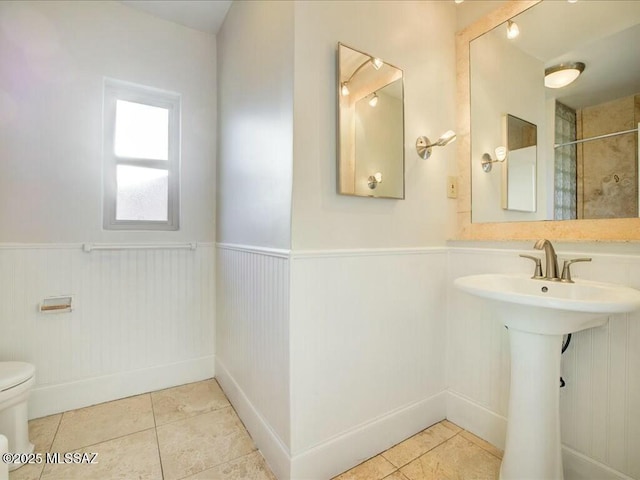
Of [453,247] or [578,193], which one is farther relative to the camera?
[453,247]

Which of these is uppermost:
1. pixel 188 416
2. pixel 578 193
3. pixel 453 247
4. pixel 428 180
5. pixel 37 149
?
pixel 37 149

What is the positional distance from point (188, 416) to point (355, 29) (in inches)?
89.7

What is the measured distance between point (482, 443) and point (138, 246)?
2.35 m

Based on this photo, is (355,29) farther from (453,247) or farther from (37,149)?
(37,149)

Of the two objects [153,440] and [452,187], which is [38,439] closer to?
[153,440]

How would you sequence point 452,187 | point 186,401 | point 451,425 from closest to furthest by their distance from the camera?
point 451,425 < point 452,187 < point 186,401

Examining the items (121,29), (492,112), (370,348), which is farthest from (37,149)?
(492,112)

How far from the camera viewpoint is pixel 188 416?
1796mm

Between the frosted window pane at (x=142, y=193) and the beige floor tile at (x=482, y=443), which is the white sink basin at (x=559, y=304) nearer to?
the beige floor tile at (x=482, y=443)

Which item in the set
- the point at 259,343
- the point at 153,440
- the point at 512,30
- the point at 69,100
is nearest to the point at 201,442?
the point at 153,440

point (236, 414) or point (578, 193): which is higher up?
point (578, 193)

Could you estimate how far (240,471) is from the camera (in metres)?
1.37

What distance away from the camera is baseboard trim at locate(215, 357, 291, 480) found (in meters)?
1.29

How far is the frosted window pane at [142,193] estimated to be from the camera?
2066mm
